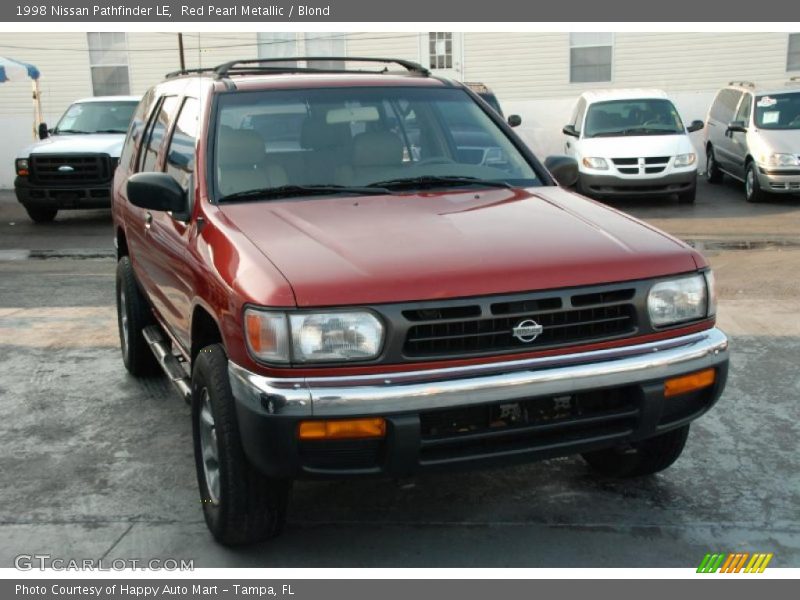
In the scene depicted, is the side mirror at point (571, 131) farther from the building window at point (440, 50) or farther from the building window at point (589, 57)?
the building window at point (440, 50)

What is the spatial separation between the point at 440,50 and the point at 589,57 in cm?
308

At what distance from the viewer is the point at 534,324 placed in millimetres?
3492

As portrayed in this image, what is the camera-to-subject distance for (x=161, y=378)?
6.40 meters

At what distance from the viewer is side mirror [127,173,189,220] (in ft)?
14.2

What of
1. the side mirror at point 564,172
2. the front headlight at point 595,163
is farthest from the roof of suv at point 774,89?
the side mirror at point 564,172

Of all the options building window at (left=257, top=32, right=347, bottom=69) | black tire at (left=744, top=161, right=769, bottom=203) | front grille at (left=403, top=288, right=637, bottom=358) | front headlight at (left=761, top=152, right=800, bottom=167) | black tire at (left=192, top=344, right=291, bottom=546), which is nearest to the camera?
front grille at (left=403, top=288, right=637, bottom=358)

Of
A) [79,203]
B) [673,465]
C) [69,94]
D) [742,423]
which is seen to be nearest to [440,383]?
[673,465]

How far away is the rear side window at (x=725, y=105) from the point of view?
632 inches

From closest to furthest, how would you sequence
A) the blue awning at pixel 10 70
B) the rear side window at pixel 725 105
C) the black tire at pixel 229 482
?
the black tire at pixel 229 482
the rear side window at pixel 725 105
the blue awning at pixel 10 70

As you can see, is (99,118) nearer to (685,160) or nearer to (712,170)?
(685,160)

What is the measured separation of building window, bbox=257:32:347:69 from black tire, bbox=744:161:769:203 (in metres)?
9.05

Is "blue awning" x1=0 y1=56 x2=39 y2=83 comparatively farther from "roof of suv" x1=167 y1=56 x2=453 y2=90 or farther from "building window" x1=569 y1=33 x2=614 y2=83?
"roof of suv" x1=167 y1=56 x2=453 y2=90

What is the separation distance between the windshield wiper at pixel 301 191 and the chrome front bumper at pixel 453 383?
1.09m

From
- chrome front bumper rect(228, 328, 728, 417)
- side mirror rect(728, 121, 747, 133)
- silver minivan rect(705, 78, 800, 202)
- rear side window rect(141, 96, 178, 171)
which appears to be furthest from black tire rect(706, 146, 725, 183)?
chrome front bumper rect(228, 328, 728, 417)
